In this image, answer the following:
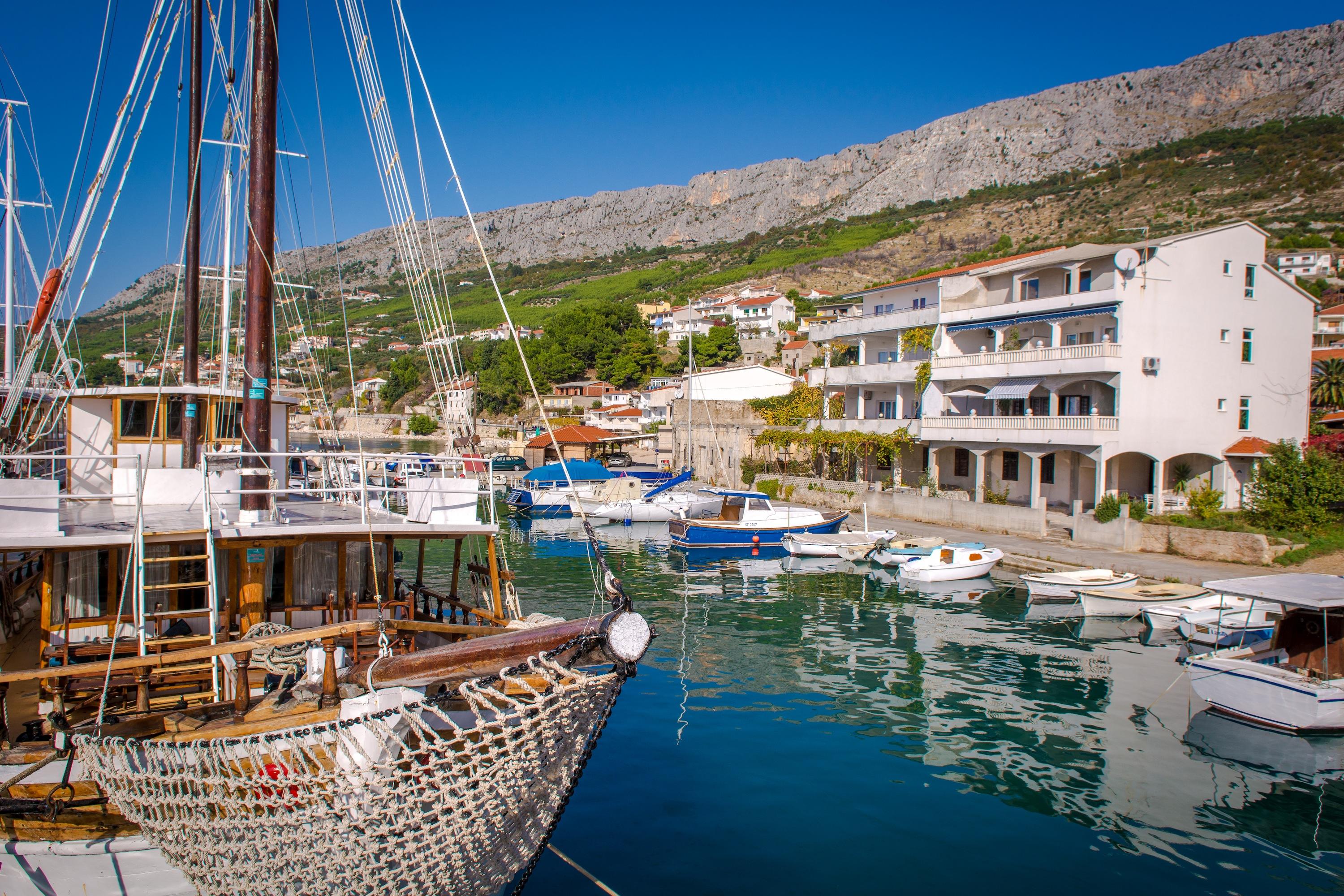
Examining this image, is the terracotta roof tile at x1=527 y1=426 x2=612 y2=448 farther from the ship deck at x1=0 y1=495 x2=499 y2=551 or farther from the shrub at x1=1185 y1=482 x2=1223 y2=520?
the ship deck at x1=0 y1=495 x2=499 y2=551

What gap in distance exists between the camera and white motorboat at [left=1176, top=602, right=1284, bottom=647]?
60.4 ft

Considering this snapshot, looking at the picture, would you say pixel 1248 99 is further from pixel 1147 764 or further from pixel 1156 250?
pixel 1147 764

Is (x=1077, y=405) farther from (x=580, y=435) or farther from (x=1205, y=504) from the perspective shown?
(x=580, y=435)

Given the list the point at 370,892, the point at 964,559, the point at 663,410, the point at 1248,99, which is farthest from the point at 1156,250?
the point at 1248,99

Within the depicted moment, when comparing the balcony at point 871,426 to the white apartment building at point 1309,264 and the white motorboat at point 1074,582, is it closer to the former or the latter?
the white motorboat at point 1074,582

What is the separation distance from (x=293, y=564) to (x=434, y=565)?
23245 mm

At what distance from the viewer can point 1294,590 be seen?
14.6 metres

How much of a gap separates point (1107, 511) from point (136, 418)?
2947 centimetres

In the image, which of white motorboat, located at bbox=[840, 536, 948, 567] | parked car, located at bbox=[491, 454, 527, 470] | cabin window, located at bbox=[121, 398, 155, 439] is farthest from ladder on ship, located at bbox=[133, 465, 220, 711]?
parked car, located at bbox=[491, 454, 527, 470]

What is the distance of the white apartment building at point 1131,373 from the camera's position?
30359 mm

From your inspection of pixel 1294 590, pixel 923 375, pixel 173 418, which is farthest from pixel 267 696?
pixel 923 375

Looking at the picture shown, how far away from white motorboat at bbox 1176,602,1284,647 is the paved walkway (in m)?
3.64

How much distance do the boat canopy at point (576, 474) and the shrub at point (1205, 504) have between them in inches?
1243

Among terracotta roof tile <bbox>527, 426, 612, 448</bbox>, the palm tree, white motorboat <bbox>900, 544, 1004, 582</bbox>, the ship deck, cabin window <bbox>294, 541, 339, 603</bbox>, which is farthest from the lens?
terracotta roof tile <bbox>527, 426, 612, 448</bbox>
